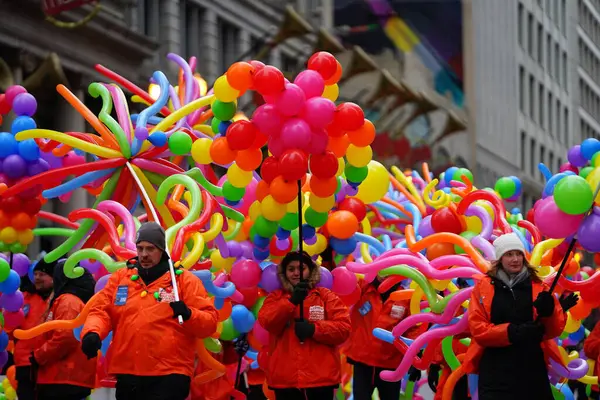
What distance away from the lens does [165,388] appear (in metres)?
7.97

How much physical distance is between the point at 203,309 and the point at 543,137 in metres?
62.8

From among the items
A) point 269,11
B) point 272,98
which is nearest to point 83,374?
point 272,98

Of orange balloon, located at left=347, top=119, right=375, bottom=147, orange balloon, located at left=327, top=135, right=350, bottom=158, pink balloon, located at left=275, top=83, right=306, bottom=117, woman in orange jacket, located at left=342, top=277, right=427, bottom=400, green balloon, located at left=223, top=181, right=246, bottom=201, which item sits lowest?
woman in orange jacket, located at left=342, top=277, right=427, bottom=400

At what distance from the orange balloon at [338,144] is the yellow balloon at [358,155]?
0.29 ft

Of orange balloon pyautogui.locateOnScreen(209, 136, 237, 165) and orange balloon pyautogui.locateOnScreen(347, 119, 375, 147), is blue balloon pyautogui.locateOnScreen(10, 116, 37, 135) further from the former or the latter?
orange balloon pyautogui.locateOnScreen(347, 119, 375, 147)

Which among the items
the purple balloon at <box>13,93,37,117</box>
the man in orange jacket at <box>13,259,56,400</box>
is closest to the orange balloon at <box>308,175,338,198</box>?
the man in orange jacket at <box>13,259,56,400</box>

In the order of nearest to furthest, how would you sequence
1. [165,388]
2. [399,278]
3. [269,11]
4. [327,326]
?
[165,388]
[327,326]
[399,278]
[269,11]

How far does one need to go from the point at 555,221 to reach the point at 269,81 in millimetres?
2194

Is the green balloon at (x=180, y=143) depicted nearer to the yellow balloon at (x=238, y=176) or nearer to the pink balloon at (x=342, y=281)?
the yellow balloon at (x=238, y=176)

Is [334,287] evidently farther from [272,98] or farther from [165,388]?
[165,388]

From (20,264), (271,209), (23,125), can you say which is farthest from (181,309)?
(20,264)

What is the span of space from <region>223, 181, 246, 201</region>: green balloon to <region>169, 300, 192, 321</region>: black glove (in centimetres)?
188

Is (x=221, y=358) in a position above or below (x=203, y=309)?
below

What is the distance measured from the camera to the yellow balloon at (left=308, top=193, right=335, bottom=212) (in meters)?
9.70
